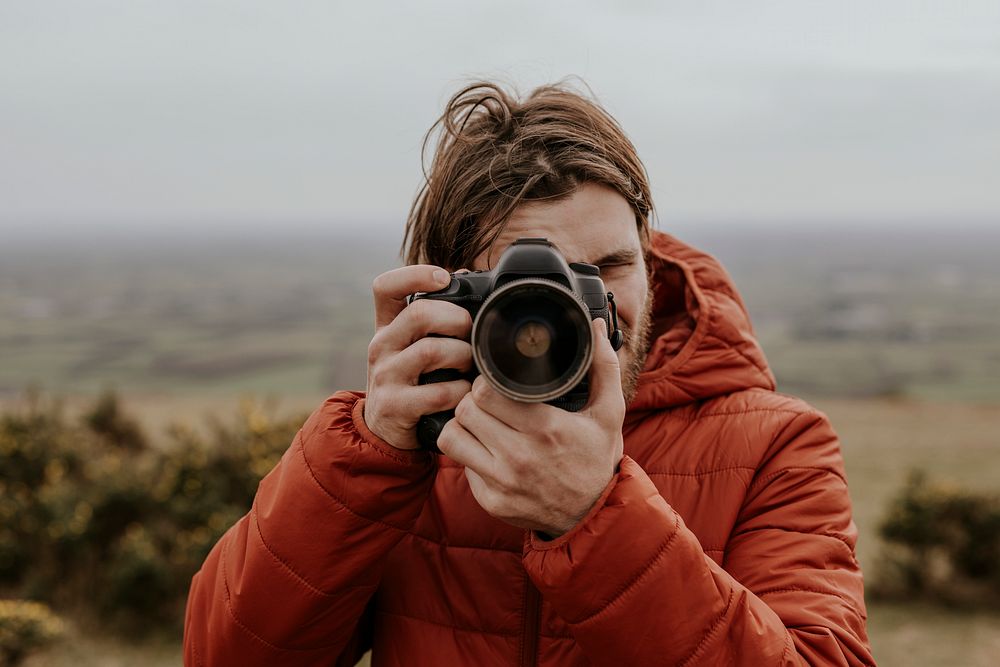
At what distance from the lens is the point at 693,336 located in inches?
84.7

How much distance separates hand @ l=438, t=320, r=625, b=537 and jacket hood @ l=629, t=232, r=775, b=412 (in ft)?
1.91

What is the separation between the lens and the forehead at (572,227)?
196cm

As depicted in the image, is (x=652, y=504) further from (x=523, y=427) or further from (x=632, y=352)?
(x=632, y=352)

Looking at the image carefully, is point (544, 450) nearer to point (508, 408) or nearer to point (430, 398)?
point (508, 408)

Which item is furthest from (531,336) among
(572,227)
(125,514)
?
(125,514)

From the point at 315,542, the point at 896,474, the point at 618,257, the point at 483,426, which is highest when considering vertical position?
the point at 618,257

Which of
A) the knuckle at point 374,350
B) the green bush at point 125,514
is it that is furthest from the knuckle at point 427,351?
the green bush at point 125,514

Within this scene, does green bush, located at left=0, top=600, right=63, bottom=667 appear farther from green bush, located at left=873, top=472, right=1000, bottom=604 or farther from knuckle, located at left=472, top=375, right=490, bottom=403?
green bush, located at left=873, top=472, right=1000, bottom=604

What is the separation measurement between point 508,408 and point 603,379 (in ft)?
0.65

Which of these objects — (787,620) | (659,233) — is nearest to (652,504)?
(787,620)

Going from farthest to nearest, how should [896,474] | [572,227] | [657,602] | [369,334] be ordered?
1. [369,334]
2. [896,474]
3. [572,227]
4. [657,602]

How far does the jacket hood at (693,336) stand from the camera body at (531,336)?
517 mm

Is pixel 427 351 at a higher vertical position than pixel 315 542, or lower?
higher

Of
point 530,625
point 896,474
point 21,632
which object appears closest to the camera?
point 530,625
